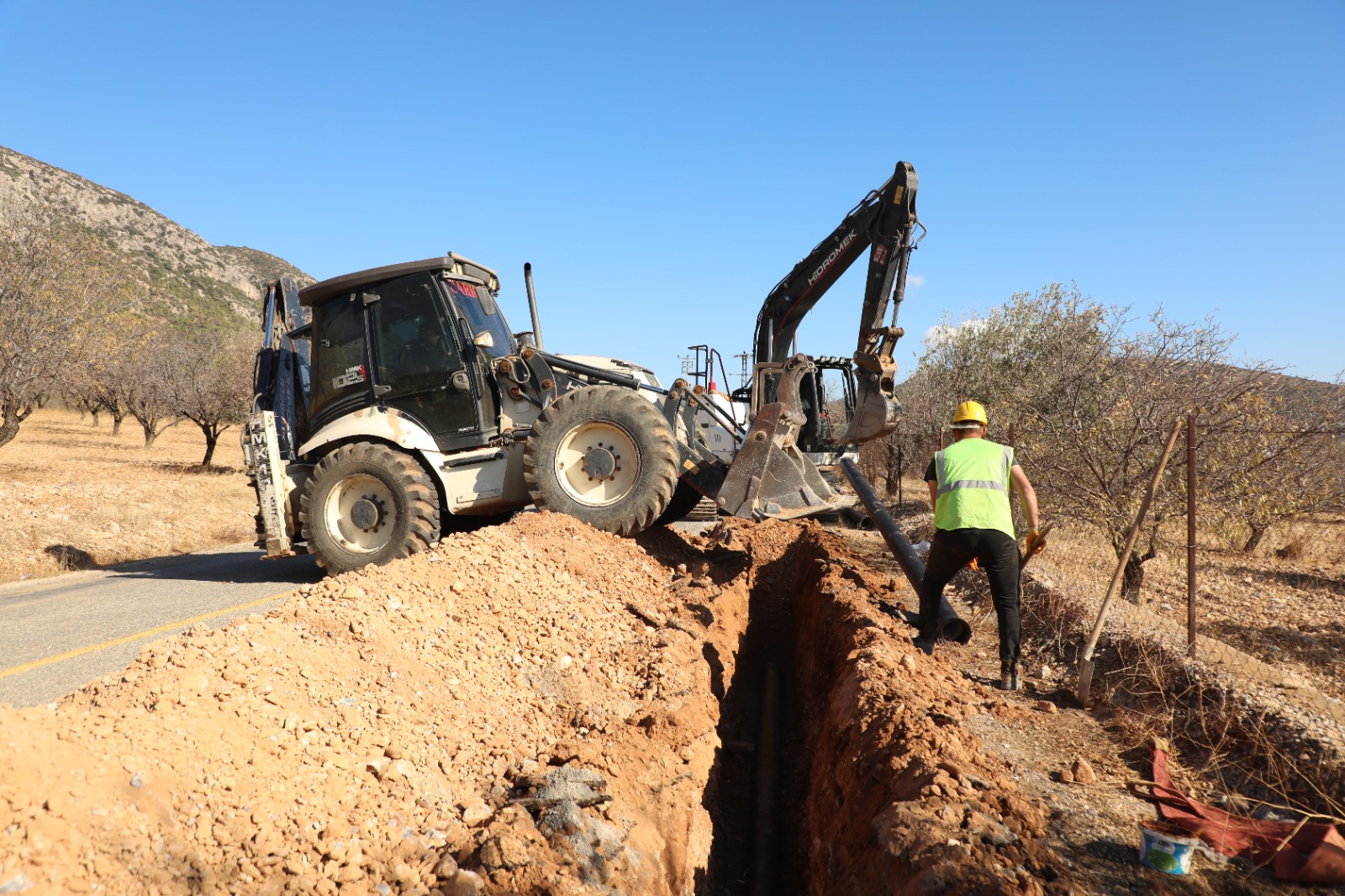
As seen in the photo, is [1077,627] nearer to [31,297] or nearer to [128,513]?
[128,513]

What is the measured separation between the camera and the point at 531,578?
573 centimetres

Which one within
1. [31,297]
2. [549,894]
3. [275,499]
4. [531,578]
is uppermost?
[31,297]

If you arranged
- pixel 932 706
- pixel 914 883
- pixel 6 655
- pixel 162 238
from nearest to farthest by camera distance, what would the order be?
pixel 914 883, pixel 932 706, pixel 6 655, pixel 162 238

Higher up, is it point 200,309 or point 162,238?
point 162,238

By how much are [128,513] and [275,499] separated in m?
7.29

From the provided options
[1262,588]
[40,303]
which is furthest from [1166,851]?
[40,303]

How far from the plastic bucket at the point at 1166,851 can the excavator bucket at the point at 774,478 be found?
12.5 feet

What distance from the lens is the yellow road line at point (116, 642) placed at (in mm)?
5152

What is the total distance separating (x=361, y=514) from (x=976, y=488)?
5.60 m

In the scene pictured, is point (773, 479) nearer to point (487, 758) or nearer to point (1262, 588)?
point (487, 758)

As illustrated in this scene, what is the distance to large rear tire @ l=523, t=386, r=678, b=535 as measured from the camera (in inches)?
269

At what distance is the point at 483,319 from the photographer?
775cm

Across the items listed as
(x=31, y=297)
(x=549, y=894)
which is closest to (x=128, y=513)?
(x=31, y=297)

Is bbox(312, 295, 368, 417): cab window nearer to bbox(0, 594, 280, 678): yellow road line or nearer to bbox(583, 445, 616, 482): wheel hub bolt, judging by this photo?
bbox(0, 594, 280, 678): yellow road line
